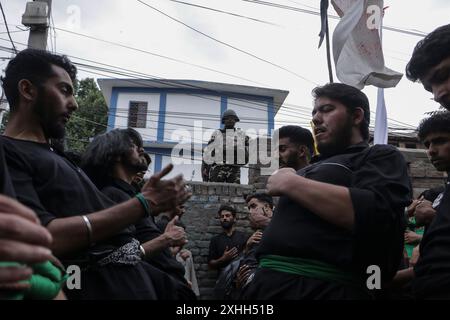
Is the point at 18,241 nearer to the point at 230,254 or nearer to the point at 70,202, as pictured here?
the point at 70,202

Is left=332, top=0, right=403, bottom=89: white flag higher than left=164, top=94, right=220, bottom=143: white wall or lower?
lower

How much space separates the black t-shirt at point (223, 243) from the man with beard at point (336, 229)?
13.0 ft

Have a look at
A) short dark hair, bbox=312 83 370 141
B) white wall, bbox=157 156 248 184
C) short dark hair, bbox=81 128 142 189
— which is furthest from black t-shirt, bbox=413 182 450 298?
white wall, bbox=157 156 248 184

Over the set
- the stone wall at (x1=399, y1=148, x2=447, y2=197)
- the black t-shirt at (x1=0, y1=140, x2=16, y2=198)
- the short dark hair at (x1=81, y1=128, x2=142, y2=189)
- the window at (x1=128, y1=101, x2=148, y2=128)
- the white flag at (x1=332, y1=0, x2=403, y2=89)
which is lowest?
the black t-shirt at (x1=0, y1=140, x2=16, y2=198)

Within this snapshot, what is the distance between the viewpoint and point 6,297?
883mm

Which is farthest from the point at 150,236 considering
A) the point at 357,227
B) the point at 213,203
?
the point at 213,203

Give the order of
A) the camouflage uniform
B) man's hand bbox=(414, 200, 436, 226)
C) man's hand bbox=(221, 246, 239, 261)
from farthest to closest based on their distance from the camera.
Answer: the camouflage uniform, man's hand bbox=(221, 246, 239, 261), man's hand bbox=(414, 200, 436, 226)

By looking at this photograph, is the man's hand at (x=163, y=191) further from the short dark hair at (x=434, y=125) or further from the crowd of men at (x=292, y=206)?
the short dark hair at (x=434, y=125)

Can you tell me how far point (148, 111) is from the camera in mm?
24562

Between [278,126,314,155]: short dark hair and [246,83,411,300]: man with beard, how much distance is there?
3.10 feet

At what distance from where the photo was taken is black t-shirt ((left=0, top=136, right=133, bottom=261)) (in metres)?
1.59

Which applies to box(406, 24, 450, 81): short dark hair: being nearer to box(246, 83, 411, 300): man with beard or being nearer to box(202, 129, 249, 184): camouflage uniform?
box(246, 83, 411, 300): man with beard

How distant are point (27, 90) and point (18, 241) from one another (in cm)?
140
